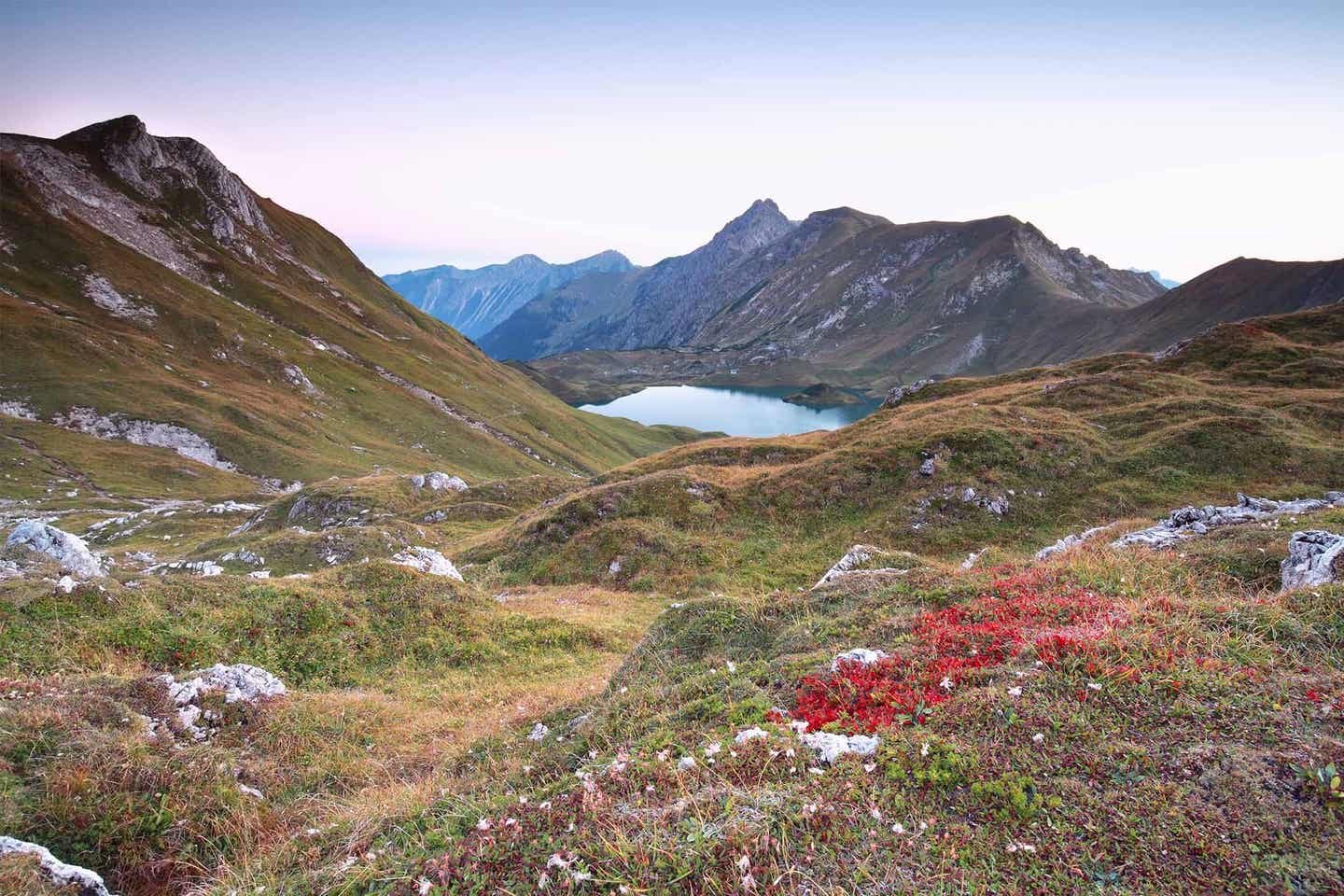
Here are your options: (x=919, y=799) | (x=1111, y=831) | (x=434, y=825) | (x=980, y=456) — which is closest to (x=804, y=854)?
(x=919, y=799)

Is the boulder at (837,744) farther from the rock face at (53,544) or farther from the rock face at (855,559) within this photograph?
the rock face at (53,544)

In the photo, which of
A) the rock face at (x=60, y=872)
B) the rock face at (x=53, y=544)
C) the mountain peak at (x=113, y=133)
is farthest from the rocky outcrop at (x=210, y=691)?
the mountain peak at (x=113, y=133)

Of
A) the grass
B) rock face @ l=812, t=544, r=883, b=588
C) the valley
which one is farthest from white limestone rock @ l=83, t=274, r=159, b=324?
rock face @ l=812, t=544, r=883, b=588

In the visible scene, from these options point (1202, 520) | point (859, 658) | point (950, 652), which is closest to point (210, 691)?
point (859, 658)

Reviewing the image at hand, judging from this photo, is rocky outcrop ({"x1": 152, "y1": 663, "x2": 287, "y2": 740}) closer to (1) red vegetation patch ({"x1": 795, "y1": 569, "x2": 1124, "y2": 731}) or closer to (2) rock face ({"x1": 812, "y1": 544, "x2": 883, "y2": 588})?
Answer: (1) red vegetation patch ({"x1": 795, "y1": 569, "x2": 1124, "y2": 731})

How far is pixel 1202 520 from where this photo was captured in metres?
19.2

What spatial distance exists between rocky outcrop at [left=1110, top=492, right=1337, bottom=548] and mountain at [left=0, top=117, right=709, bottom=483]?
85.4 metres

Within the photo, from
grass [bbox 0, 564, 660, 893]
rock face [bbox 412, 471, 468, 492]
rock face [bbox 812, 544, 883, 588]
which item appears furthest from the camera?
rock face [bbox 412, 471, 468, 492]

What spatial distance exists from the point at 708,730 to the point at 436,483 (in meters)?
56.4

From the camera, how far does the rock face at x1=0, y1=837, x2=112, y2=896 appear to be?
19.4 feet

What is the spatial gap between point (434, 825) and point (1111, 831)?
7.50m

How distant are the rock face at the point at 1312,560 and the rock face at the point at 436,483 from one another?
57.3 metres

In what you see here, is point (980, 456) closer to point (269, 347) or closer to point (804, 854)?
point (804, 854)

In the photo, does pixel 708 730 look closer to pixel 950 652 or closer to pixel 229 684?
pixel 950 652
